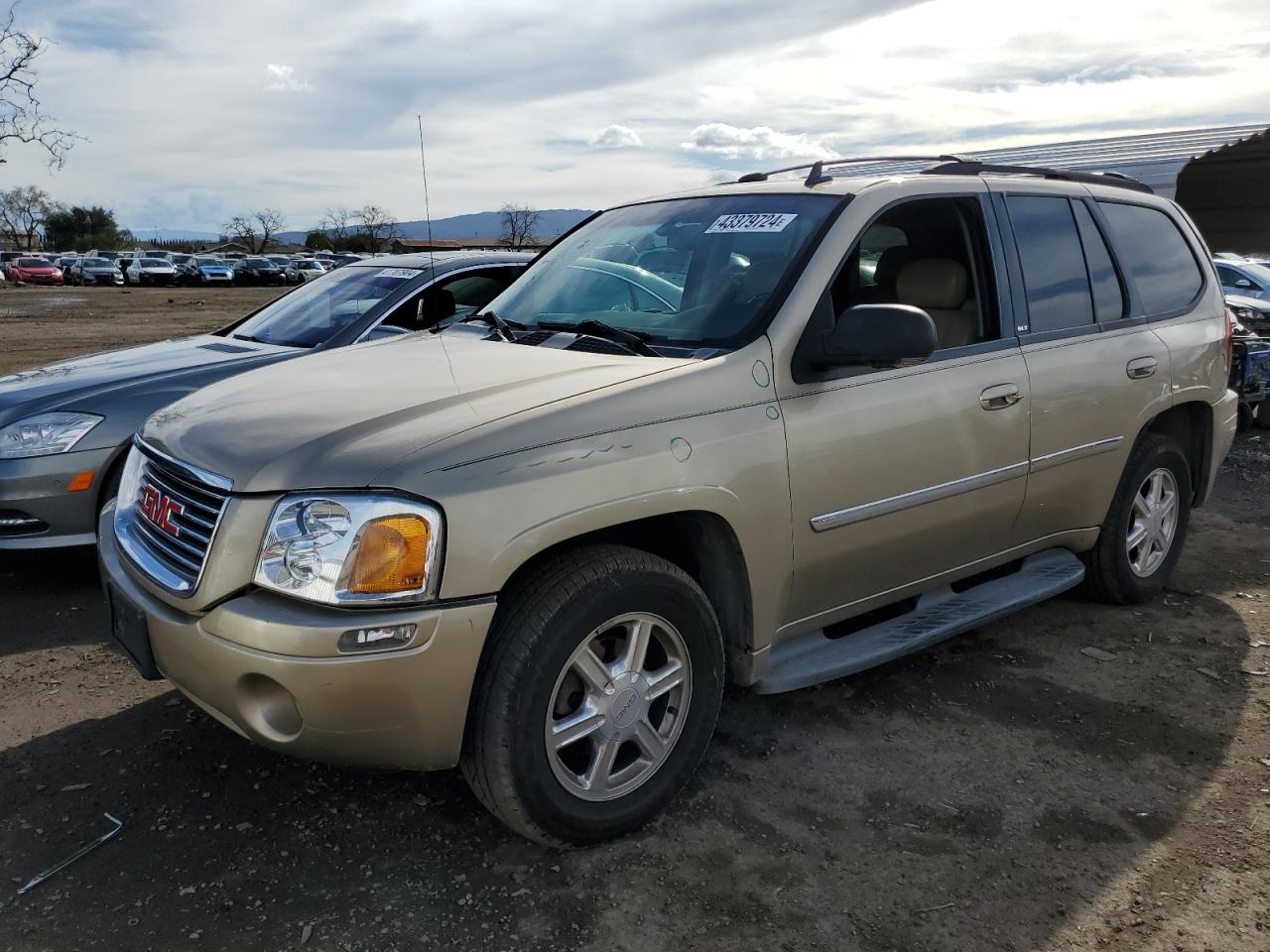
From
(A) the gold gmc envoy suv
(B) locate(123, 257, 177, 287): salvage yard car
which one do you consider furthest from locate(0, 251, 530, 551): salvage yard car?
(B) locate(123, 257, 177, 287): salvage yard car

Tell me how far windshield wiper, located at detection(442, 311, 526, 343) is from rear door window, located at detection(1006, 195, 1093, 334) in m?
1.91

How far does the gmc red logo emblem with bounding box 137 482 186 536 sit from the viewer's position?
106 inches

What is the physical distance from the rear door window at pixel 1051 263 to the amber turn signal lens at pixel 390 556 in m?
2.54

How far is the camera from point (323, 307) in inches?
232

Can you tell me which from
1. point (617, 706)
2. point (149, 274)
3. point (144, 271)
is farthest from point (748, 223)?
point (144, 271)

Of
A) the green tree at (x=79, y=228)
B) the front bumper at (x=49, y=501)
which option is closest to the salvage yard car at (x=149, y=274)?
the green tree at (x=79, y=228)

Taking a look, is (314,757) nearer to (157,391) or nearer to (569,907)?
(569,907)

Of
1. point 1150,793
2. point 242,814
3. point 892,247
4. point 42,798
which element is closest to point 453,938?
point 242,814

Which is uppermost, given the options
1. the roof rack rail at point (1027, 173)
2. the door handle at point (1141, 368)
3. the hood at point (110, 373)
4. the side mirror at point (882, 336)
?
the roof rack rail at point (1027, 173)

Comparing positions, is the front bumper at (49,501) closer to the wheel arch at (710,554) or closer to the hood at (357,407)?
the hood at (357,407)

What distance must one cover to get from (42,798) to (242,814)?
64 cm

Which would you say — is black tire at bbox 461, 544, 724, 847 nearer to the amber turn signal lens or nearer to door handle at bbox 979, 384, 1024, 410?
the amber turn signal lens

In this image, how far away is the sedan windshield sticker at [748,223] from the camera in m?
3.35

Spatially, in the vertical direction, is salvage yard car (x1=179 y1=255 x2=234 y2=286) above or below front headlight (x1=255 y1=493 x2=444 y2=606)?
above
